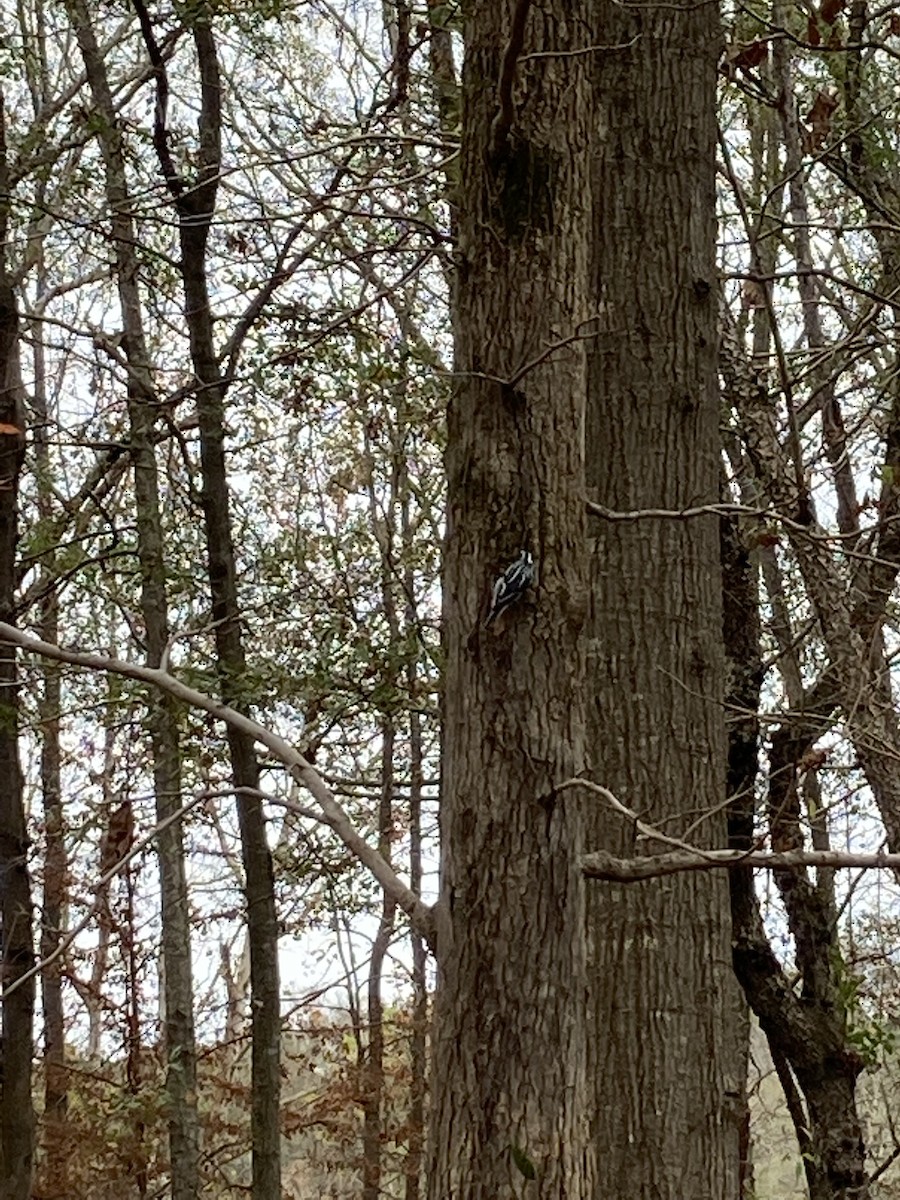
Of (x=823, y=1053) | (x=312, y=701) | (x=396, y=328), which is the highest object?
(x=396, y=328)

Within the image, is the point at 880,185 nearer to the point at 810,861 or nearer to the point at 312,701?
the point at 312,701

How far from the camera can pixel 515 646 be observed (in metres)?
2.06

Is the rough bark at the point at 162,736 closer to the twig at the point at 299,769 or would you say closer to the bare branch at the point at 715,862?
the twig at the point at 299,769

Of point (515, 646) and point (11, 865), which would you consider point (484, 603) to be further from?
point (11, 865)

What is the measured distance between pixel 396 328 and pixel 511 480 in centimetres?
734

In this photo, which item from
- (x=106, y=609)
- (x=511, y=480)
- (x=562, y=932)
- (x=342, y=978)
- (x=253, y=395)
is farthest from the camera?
(x=342, y=978)

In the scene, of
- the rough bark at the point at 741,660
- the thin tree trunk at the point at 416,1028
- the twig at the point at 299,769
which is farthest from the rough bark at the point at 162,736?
the twig at the point at 299,769

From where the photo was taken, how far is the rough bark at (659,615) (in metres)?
2.99

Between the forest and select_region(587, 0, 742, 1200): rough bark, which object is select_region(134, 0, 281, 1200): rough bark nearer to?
the forest

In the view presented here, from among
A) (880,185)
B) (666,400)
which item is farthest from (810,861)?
(880,185)

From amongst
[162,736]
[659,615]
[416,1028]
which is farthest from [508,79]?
[416,1028]

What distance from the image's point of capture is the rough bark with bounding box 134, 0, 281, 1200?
6.49m

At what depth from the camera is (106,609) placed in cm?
1005

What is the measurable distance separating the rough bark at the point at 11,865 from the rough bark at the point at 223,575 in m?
0.85
